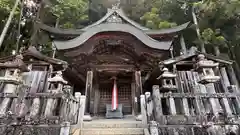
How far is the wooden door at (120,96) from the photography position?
29.7 ft

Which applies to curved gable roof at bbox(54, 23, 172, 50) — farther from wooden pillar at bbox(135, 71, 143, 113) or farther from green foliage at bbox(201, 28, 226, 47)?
green foliage at bbox(201, 28, 226, 47)

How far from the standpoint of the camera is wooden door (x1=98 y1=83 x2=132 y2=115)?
29.7 feet

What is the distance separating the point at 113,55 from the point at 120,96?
2.62 meters

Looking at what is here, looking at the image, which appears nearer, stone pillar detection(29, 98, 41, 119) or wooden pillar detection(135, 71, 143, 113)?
stone pillar detection(29, 98, 41, 119)

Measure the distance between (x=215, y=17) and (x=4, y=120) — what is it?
12167 millimetres

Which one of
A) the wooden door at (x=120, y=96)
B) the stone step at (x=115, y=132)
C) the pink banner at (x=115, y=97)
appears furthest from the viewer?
the wooden door at (x=120, y=96)

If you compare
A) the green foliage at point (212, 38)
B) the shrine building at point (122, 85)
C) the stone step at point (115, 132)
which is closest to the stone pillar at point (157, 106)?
the shrine building at point (122, 85)

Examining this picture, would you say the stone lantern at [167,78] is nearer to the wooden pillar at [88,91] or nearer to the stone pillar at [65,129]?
the wooden pillar at [88,91]

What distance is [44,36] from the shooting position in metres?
12.5

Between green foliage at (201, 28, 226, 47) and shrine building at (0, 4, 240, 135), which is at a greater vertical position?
green foliage at (201, 28, 226, 47)

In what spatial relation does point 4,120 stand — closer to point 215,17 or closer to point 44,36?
point 44,36

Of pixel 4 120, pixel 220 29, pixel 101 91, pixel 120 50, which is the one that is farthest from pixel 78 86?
pixel 220 29

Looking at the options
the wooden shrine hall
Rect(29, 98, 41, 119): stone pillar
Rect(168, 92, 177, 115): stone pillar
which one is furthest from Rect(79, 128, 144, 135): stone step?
the wooden shrine hall

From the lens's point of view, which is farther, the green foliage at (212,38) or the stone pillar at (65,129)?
the green foliage at (212,38)
